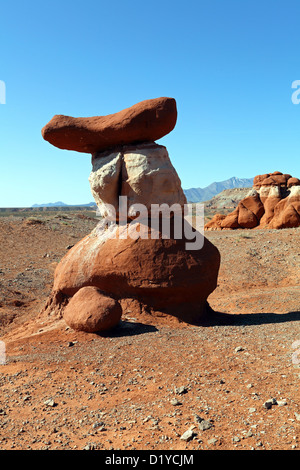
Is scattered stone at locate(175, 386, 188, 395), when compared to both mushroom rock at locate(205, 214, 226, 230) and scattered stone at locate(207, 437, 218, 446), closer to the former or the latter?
scattered stone at locate(207, 437, 218, 446)

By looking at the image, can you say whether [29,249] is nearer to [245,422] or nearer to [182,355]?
[182,355]

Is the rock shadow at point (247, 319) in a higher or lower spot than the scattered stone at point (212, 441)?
lower

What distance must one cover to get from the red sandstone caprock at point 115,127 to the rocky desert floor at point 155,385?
3.28 meters

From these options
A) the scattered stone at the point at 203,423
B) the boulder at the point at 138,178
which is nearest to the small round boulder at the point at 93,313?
the boulder at the point at 138,178

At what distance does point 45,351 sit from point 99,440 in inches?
102

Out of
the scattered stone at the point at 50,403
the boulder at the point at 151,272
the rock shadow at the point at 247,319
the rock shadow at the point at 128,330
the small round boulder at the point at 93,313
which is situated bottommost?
the rock shadow at the point at 247,319

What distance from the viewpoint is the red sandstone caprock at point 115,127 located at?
6.74m

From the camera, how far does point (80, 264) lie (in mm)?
7230

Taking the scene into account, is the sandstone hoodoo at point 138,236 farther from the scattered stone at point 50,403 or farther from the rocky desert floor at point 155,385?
the scattered stone at point 50,403

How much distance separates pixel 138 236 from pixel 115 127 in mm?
2058

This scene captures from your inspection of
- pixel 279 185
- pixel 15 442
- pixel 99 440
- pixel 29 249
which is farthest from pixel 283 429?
pixel 279 185

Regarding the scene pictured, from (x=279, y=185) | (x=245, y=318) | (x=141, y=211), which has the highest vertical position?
(x=279, y=185)

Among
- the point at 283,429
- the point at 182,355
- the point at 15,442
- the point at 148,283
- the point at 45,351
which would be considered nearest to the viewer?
the point at 283,429

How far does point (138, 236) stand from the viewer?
6844 mm
